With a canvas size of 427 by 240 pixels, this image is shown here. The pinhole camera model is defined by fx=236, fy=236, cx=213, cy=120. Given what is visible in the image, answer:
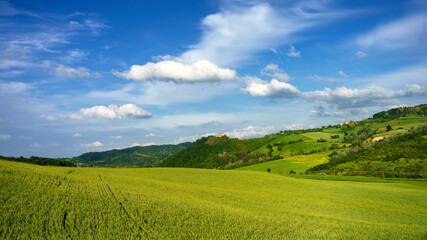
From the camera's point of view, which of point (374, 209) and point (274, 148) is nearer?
point (374, 209)

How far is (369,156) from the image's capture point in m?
84.2

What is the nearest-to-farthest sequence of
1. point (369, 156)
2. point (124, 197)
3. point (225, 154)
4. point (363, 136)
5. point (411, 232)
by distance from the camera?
1. point (411, 232)
2. point (124, 197)
3. point (369, 156)
4. point (363, 136)
5. point (225, 154)

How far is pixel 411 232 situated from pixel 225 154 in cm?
17990

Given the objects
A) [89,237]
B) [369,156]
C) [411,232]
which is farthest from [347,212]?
[369,156]

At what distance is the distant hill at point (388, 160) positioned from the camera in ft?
204

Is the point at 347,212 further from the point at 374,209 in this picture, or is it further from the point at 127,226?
the point at 127,226

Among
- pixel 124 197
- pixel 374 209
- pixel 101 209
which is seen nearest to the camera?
pixel 101 209

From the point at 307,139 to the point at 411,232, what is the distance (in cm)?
17320

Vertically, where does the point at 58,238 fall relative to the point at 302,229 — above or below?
above

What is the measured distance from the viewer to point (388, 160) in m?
73.4

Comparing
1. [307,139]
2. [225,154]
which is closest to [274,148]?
[307,139]

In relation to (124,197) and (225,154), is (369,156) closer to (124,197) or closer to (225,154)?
(124,197)

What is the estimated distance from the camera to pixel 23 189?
476 inches

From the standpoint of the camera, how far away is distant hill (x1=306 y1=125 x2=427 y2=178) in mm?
62272
